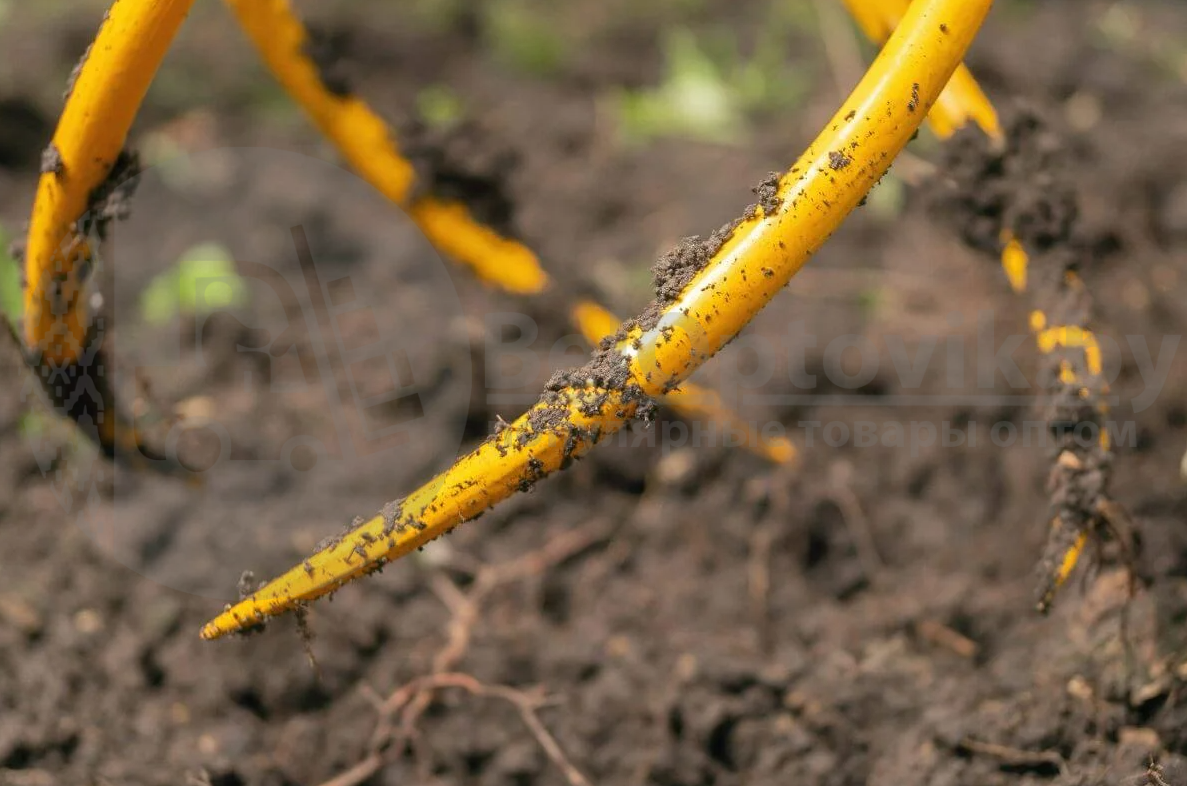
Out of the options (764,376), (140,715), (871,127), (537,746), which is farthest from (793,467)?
(140,715)

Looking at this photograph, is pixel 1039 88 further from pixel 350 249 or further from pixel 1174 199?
pixel 350 249

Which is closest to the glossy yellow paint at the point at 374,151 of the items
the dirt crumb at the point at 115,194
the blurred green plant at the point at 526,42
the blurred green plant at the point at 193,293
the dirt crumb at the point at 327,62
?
the dirt crumb at the point at 327,62

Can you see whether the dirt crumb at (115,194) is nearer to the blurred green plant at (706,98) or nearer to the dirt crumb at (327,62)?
the dirt crumb at (327,62)

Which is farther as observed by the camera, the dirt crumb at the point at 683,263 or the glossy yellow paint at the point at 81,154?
the glossy yellow paint at the point at 81,154

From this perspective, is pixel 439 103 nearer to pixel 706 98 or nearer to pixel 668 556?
pixel 706 98

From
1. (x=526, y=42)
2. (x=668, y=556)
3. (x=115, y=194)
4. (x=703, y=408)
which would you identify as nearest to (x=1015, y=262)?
(x=703, y=408)

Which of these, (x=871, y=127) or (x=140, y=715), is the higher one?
(x=871, y=127)
